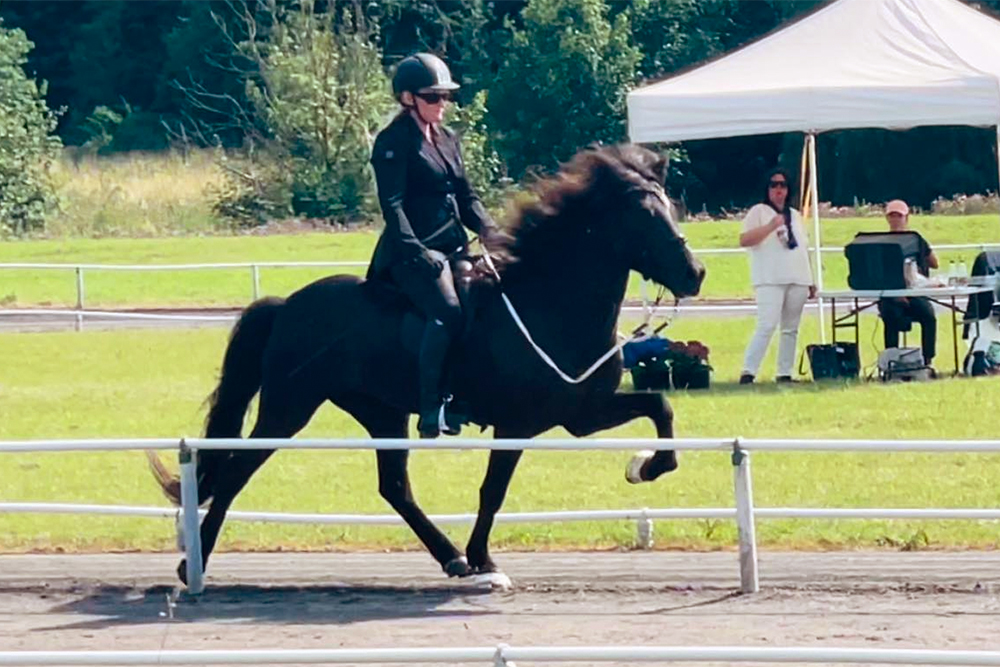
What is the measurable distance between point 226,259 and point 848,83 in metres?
21.8

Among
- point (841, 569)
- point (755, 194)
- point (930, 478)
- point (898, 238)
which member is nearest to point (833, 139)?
point (755, 194)

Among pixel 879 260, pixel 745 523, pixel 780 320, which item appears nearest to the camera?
pixel 745 523

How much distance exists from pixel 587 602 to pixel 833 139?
41.9 meters

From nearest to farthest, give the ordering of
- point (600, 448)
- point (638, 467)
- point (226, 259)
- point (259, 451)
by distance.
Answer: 1. point (600, 448)
2. point (638, 467)
3. point (259, 451)
4. point (226, 259)

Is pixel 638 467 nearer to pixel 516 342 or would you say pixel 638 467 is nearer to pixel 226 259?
pixel 516 342

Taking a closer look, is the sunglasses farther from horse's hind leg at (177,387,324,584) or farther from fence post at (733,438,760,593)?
fence post at (733,438,760,593)

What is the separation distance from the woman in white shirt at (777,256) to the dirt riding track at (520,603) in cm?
742

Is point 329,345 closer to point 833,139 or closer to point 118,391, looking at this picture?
point 118,391

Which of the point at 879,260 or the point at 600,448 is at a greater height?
the point at 600,448

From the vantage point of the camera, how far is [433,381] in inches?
368

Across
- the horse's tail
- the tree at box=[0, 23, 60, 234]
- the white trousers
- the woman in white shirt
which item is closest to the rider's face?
the horse's tail

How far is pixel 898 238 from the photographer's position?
58.9 feet

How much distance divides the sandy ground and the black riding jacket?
62.5 inches

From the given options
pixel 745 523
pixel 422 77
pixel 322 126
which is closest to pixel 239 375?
pixel 422 77
